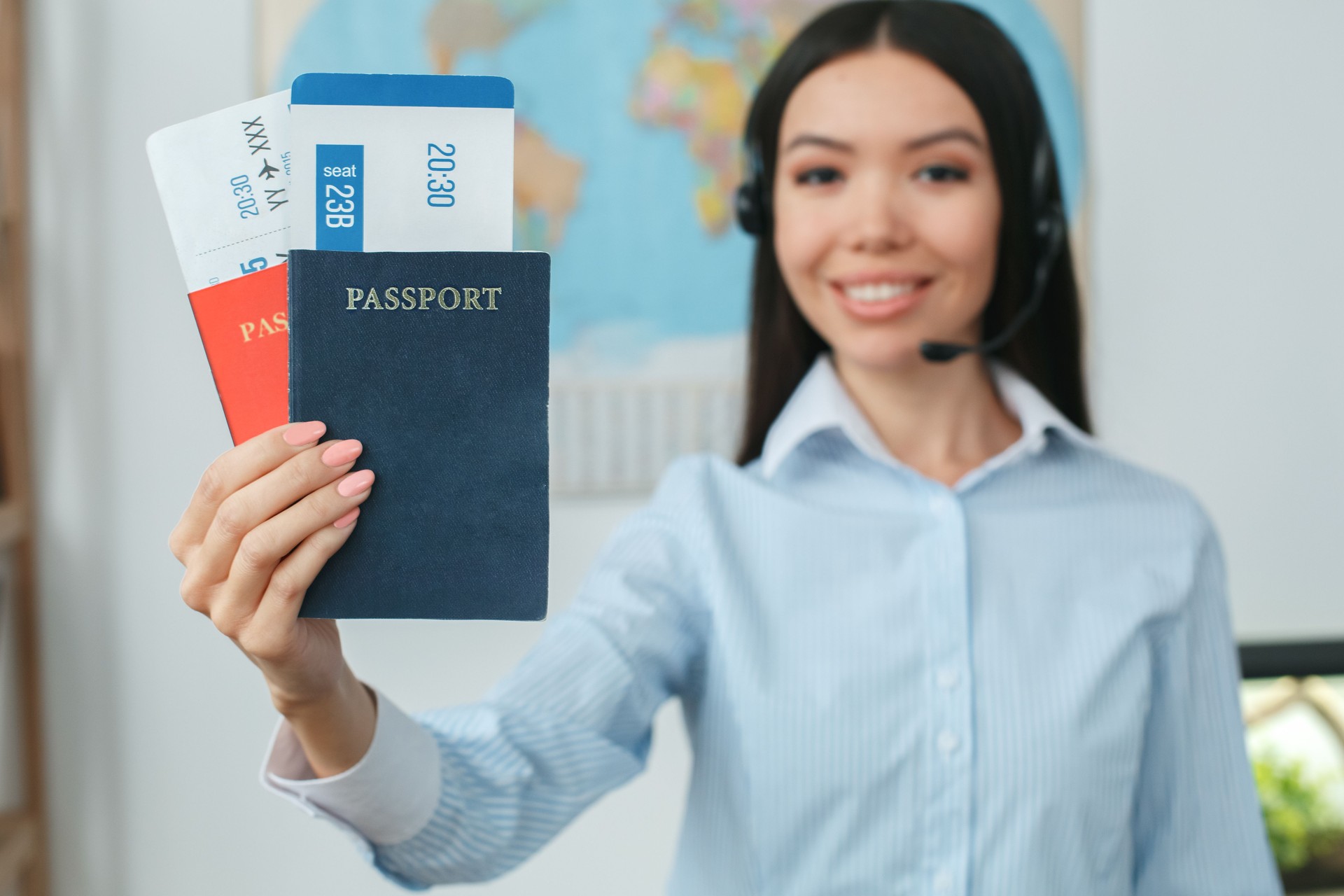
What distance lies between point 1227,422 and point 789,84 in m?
1.32

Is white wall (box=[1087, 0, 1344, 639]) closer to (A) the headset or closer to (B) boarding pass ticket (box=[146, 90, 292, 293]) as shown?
(A) the headset

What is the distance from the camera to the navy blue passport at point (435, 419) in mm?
541

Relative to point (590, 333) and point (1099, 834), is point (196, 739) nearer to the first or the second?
point (590, 333)

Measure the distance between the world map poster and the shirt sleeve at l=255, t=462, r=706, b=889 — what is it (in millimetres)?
615

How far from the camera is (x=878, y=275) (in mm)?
941

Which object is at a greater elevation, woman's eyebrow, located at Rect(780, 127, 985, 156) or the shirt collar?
woman's eyebrow, located at Rect(780, 127, 985, 156)

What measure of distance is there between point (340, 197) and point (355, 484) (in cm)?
15

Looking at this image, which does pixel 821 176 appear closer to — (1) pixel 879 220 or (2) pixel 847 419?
(1) pixel 879 220

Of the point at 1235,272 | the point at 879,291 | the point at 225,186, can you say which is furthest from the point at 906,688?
the point at 1235,272

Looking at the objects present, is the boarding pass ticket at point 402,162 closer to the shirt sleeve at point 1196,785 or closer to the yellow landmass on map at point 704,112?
the shirt sleeve at point 1196,785

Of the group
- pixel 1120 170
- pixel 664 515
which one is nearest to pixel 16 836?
pixel 664 515

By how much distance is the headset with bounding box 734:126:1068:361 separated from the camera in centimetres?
97

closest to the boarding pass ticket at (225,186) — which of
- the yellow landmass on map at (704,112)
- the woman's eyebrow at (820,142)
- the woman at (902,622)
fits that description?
the woman at (902,622)

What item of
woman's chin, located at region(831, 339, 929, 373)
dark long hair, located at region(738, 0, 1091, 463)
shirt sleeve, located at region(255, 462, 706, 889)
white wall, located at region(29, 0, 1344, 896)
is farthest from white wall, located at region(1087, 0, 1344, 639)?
shirt sleeve, located at region(255, 462, 706, 889)
